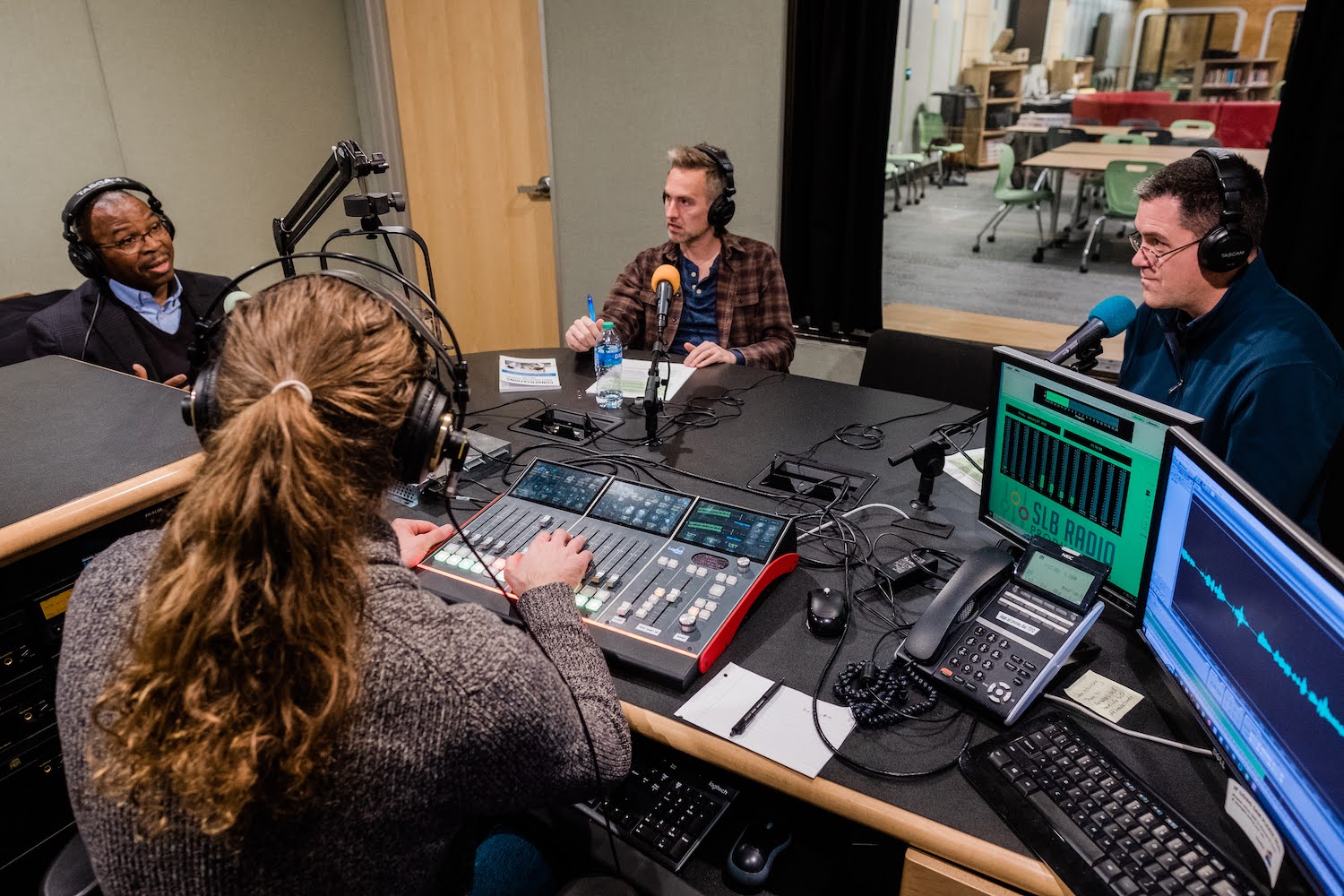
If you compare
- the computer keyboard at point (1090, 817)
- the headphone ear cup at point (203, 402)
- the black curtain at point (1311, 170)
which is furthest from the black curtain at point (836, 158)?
the headphone ear cup at point (203, 402)

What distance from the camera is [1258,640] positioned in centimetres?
89

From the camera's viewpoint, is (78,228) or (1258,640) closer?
(1258,640)

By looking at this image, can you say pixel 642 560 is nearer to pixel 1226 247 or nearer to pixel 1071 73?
pixel 1226 247

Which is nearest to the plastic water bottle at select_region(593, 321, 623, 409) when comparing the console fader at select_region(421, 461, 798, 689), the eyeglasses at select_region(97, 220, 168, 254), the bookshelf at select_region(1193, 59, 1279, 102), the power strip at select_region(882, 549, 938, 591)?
the console fader at select_region(421, 461, 798, 689)

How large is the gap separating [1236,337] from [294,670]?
187 cm

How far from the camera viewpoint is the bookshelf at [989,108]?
208 inches

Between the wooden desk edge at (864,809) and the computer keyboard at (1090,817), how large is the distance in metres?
0.03

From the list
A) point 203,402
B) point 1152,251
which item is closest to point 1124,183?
point 1152,251

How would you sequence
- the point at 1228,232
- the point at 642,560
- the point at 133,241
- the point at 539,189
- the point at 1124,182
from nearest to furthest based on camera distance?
the point at 642,560 < the point at 1228,232 < the point at 133,241 < the point at 539,189 < the point at 1124,182

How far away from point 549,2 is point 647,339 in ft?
6.41

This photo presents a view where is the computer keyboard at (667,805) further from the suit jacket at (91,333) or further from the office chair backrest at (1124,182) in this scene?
the office chair backrest at (1124,182)

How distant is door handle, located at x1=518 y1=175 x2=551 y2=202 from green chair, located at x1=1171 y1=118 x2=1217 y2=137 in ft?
12.1

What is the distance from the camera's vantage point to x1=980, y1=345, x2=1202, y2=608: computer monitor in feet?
3.88

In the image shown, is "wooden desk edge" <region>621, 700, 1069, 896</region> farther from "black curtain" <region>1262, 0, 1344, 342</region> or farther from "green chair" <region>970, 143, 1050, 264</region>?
"green chair" <region>970, 143, 1050, 264</region>
